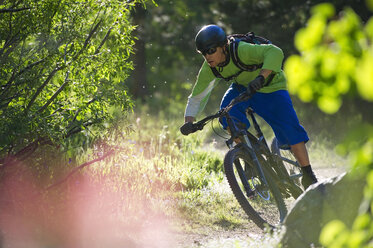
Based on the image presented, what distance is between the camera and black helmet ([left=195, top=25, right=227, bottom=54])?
15.6ft

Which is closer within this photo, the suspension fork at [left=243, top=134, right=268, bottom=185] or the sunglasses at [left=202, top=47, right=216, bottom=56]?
the sunglasses at [left=202, top=47, right=216, bottom=56]

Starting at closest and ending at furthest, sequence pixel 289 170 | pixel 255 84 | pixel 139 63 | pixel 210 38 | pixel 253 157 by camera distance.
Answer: pixel 255 84 < pixel 210 38 < pixel 253 157 < pixel 289 170 < pixel 139 63

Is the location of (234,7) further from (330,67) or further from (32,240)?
(330,67)

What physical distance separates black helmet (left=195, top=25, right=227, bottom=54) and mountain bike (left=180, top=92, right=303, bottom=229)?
502mm

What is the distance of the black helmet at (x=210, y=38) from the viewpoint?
187 inches

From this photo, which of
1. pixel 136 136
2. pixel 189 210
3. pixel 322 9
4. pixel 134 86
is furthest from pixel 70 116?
pixel 134 86

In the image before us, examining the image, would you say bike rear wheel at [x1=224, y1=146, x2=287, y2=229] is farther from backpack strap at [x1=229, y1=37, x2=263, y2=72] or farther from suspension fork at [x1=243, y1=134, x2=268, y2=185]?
backpack strap at [x1=229, y1=37, x2=263, y2=72]

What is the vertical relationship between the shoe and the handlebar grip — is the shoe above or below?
below

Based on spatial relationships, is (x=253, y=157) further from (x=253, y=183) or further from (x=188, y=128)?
(x=188, y=128)

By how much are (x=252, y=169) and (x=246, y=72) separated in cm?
90

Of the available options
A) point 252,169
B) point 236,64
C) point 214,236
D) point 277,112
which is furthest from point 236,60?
point 214,236

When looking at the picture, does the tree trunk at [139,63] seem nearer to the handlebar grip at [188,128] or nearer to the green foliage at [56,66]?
the green foliage at [56,66]

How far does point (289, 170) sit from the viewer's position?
6.00 m

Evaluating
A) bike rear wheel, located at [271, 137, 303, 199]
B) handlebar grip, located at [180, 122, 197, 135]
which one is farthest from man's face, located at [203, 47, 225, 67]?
bike rear wheel, located at [271, 137, 303, 199]
